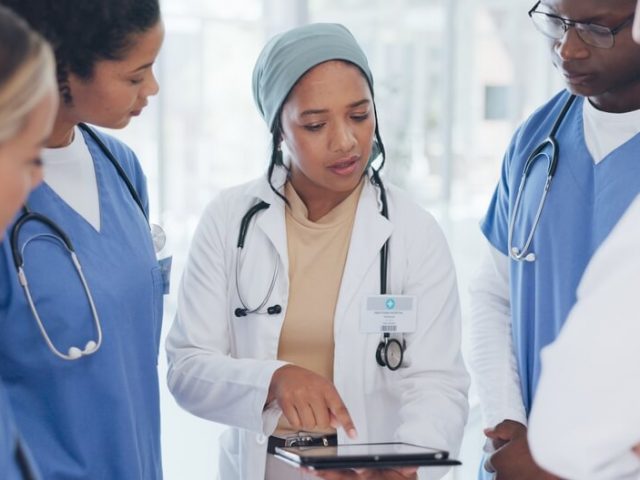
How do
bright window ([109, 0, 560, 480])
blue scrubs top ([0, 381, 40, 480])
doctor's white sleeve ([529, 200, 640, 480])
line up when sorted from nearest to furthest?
doctor's white sleeve ([529, 200, 640, 480]) → blue scrubs top ([0, 381, 40, 480]) → bright window ([109, 0, 560, 480])

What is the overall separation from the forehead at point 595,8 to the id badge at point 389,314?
1.92 feet

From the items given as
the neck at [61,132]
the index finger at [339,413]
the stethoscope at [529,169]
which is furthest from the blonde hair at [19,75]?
the stethoscope at [529,169]

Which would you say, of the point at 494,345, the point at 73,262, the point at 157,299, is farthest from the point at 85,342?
the point at 494,345

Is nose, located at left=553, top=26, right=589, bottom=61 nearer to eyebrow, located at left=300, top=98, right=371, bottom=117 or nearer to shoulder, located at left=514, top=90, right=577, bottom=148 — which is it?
shoulder, located at left=514, top=90, right=577, bottom=148

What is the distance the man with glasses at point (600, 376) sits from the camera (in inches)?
31.2

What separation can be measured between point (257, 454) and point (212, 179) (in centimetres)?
207

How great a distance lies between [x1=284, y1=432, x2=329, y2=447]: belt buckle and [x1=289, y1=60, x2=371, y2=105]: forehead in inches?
25.1

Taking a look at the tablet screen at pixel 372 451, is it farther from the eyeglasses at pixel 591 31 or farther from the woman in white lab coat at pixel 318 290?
the eyeglasses at pixel 591 31

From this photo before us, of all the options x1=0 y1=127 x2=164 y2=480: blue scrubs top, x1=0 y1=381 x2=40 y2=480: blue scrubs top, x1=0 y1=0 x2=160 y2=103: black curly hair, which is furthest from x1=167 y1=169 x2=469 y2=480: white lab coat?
x1=0 y1=381 x2=40 y2=480: blue scrubs top

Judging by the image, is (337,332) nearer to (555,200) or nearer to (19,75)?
(555,200)

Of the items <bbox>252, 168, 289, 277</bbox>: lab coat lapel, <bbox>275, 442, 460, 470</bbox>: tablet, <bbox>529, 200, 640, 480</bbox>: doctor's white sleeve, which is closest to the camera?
<bbox>529, 200, 640, 480</bbox>: doctor's white sleeve

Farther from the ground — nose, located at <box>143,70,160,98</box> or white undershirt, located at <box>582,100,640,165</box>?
nose, located at <box>143,70,160,98</box>

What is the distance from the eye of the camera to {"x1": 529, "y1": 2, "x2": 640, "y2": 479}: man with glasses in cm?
79

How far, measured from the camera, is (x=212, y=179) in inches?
141
